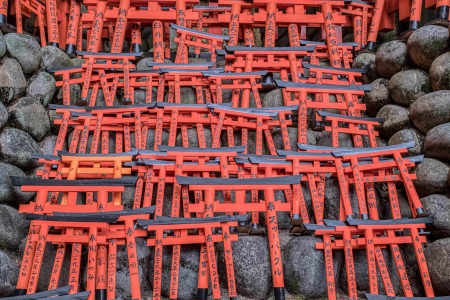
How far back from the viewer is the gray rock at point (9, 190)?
5523 millimetres

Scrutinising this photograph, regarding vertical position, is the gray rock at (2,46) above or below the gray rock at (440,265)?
above

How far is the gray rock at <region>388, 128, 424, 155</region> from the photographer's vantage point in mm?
6062

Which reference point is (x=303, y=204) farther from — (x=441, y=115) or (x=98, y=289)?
(x=98, y=289)

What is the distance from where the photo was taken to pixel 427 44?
6363mm

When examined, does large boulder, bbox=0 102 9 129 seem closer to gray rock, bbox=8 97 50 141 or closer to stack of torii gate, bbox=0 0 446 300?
gray rock, bbox=8 97 50 141

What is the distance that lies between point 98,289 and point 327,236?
9.98 feet

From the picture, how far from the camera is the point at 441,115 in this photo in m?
5.80

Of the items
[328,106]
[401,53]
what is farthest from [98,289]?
[401,53]

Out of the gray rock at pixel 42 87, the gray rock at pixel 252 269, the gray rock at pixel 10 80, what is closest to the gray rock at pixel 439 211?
the gray rock at pixel 252 269

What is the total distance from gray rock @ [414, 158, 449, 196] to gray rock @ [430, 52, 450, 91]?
4.37 feet

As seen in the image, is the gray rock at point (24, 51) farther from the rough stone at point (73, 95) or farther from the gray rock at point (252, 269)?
the gray rock at point (252, 269)

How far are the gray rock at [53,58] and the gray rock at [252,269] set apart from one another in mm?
5103

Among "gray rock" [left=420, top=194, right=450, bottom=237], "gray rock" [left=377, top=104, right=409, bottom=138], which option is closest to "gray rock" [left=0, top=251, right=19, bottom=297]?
"gray rock" [left=420, top=194, right=450, bottom=237]

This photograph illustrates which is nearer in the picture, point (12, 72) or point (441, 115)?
point (441, 115)
